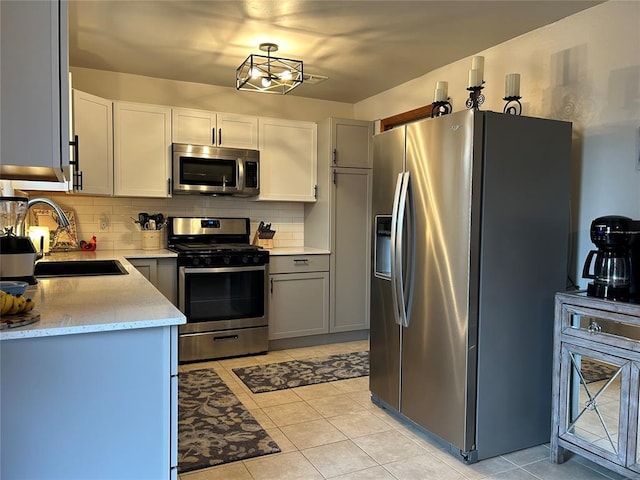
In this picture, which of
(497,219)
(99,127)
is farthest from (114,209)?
(497,219)

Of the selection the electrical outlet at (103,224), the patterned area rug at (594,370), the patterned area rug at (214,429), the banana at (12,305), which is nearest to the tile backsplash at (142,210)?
the electrical outlet at (103,224)

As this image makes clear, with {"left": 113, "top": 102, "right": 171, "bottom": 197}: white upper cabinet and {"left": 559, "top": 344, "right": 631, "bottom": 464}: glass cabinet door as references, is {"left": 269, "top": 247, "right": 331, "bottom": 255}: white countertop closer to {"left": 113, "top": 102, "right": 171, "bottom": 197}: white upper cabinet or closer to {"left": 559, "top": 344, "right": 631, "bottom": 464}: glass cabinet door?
{"left": 113, "top": 102, "right": 171, "bottom": 197}: white upper cabinet

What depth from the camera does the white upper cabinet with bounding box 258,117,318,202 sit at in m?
4.43

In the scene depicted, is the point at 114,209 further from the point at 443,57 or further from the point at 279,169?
the point at 443,57

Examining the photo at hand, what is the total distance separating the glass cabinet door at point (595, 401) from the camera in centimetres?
206

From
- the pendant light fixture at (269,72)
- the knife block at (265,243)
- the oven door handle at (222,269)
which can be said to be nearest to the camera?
the pendant light fixture at (269,72)

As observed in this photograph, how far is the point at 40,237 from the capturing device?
3500 millimetres

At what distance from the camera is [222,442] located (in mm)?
2539

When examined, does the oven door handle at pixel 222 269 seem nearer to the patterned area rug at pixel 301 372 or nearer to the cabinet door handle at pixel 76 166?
the patterned area rug at pixel 301 372

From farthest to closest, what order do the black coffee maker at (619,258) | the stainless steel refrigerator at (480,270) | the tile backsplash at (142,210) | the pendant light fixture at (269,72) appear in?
the tile backsplash at (142,210) → the pendant light fixture at (269,72) → the stainless steel refrigerator at (480,270) → the black coffee maker at (619,258)

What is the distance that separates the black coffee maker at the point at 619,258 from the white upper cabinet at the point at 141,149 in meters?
3.24

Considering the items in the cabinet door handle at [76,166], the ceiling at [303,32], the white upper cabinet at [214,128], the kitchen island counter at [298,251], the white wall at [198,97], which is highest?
the ceiling at [303,32]

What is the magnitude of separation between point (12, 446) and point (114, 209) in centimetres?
300

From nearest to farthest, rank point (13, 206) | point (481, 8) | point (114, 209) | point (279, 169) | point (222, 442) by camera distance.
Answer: point (13, 206) → point (222, 442) → point (481, 8) → point (114, 209) → point (279, 169)
